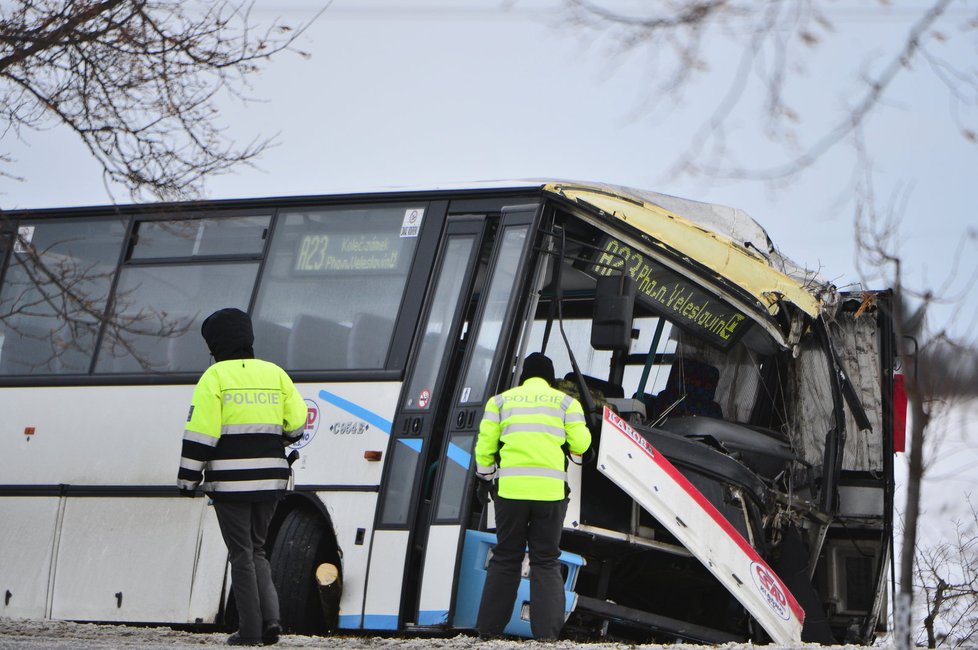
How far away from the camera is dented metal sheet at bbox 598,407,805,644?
30.2 ft

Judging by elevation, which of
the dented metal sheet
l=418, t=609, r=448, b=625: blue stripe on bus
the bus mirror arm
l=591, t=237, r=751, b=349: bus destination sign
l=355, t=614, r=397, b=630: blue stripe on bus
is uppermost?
l=591, t=237, r=751, b=349: bus destination sign

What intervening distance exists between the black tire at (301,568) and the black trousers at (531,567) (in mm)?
1299

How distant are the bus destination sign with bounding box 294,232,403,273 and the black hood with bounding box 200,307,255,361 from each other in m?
1.79

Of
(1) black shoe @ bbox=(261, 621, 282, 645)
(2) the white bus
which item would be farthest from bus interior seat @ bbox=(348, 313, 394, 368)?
(1) black shoe @ bbox=(261, 621, 282, 645)

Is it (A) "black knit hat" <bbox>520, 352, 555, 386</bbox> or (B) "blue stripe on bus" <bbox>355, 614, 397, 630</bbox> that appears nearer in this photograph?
(A) "black knit hat" <bbox>520, 352, 555, 386</bbox>

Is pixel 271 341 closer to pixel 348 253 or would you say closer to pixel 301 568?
pixel 348 253

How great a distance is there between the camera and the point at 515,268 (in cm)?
971

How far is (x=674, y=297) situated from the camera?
1014 cm

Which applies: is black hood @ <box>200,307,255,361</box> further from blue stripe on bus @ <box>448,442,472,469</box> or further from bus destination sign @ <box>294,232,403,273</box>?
bus destination sign @ <box>294,232,403,273</box>

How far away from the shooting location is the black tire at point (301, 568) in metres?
9.80

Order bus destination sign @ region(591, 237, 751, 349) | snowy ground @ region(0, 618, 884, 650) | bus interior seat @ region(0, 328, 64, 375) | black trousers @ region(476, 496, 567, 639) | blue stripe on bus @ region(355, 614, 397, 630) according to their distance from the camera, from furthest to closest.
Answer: bus interior seat @ region(0, 328, 64, 375) < bus destination sign @ region(591, 237, 751, 349) < blue stripe on bus @ region(355, 614, 397, 630) < black trousers @ region(476, 496, 567, 639) < snowy ground @ region(0, 618, 884, 650)

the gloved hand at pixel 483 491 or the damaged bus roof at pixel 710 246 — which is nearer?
the gloved hand at pixel 483 491

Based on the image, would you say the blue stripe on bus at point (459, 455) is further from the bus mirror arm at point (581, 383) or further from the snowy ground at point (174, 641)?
the snowy ground at point (174, 641)

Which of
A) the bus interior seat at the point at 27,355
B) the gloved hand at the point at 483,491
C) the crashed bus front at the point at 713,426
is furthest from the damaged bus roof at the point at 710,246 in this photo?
the bus interior seat at the point at 27,355
